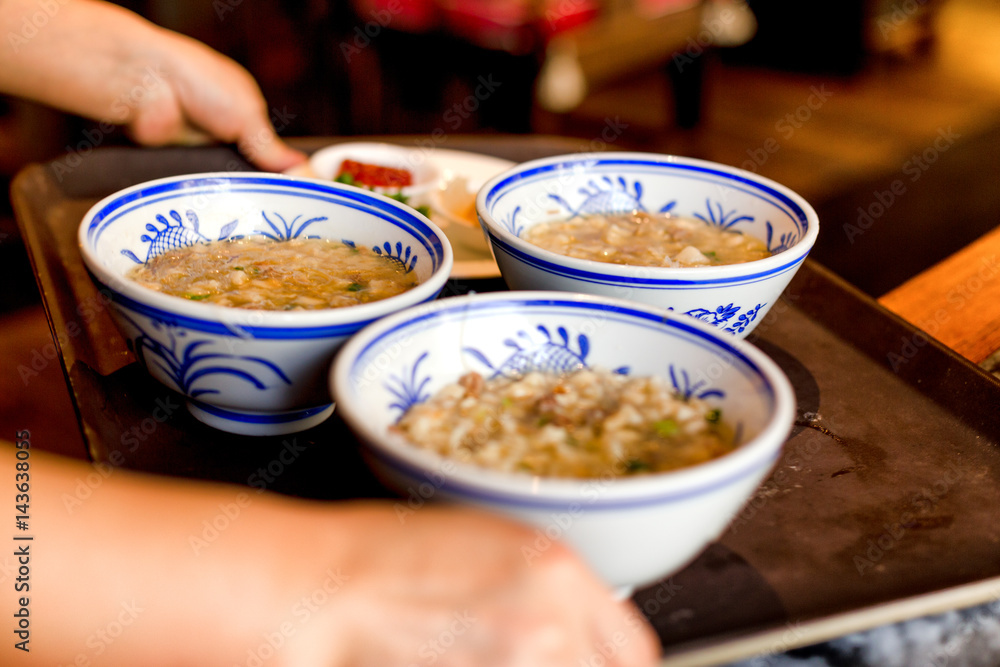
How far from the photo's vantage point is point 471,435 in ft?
3.79

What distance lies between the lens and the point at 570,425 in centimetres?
120

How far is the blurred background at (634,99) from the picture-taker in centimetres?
325

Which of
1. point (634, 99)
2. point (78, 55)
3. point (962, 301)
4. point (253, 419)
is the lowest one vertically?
point (634, 99)

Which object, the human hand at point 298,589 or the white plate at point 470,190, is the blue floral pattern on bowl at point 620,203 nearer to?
the white plate at point 470,190

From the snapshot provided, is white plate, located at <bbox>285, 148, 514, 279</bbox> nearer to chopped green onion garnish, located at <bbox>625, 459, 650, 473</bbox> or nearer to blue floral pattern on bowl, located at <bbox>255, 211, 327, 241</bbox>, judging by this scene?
blue floral pattern on bowl, located at <bbox>255, 211, 327, 241</bbox>

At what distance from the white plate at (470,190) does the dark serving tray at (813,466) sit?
55mm

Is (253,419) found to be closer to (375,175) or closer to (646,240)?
(646,240)

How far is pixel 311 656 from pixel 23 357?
10.0ft

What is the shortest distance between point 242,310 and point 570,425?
51 centimetres

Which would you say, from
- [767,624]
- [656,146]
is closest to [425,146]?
[767,624]

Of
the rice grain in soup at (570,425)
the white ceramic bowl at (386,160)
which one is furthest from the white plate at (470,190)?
the rice grain in soup at (570,425)

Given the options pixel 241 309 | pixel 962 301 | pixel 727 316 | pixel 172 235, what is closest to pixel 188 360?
pixel 241 309

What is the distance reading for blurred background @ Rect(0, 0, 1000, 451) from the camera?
3250 millimetres

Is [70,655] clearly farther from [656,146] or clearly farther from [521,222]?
[656,146]
